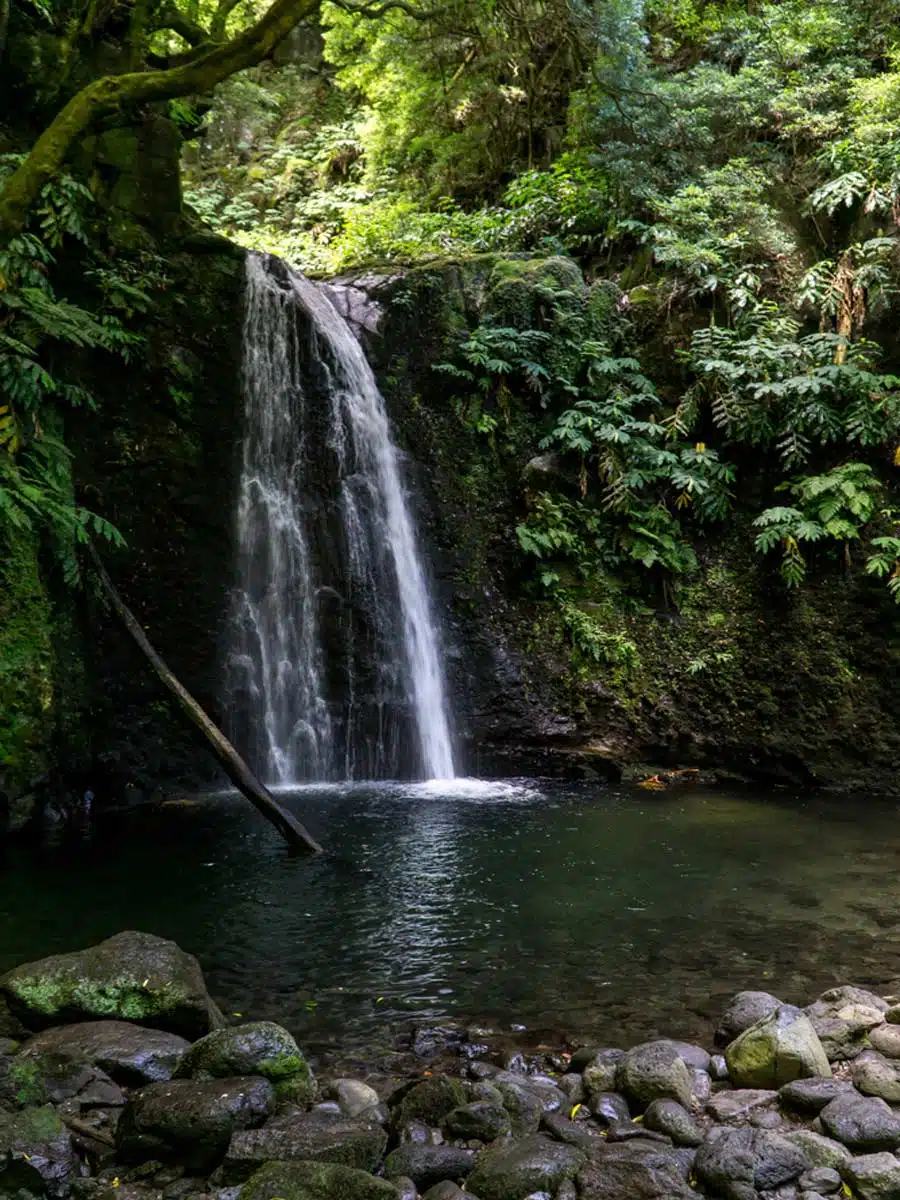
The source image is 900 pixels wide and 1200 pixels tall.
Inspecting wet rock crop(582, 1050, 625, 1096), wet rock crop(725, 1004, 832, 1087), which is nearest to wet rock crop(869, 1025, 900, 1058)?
wet rock crop(725, 1004, 832, 1087)

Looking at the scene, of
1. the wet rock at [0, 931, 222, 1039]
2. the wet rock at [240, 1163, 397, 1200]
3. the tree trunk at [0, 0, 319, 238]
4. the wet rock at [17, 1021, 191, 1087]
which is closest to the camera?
the wet rock at [240, 1163, 397, 1200]

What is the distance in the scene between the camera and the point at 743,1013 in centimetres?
402

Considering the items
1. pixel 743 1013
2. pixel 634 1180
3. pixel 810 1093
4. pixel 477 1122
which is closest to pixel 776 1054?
pixel 810 1093

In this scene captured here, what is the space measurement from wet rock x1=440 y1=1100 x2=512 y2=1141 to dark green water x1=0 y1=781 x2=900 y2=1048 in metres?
0.95

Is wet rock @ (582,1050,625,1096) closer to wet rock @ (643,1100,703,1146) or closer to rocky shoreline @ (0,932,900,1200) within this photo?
rocky shoreline @ (0,932,900,1200)

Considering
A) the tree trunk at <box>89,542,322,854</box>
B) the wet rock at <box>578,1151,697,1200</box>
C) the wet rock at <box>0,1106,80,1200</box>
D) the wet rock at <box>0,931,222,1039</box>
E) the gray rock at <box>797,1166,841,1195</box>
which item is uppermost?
the tree trunk at <box>89,542,322,854</box>

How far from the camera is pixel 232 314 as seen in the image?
10016mm

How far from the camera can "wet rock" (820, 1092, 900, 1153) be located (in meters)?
3.05

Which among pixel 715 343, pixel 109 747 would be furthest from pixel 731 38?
pixel 109 747

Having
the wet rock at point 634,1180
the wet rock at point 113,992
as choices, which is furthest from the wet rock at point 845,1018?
the wet rock at point 113,992

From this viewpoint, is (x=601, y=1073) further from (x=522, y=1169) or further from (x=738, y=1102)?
(x=522, y=1169)

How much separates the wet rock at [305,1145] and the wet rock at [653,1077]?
0.97 m

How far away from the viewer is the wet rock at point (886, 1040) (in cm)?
374

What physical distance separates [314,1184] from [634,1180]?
99cm
